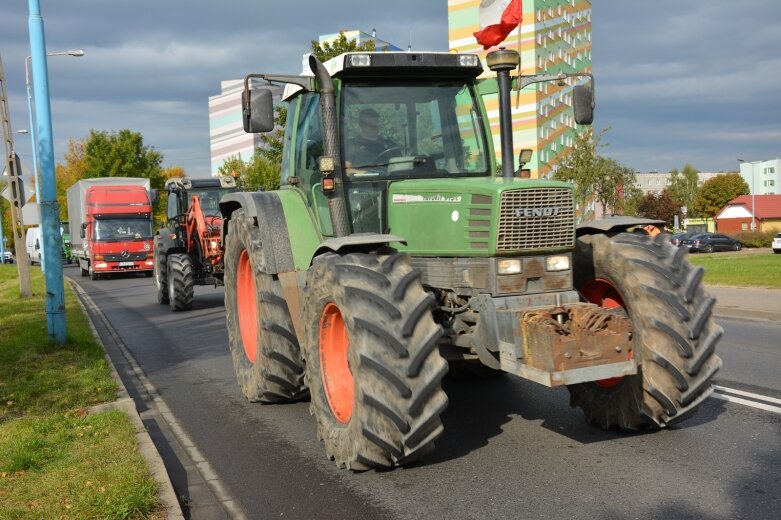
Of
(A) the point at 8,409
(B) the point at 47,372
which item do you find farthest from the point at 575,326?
(B) the point at 47,372

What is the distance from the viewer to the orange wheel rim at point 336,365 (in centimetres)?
578

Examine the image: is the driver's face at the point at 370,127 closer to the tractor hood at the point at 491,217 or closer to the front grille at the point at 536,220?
the tractor hood at the point at 491,217

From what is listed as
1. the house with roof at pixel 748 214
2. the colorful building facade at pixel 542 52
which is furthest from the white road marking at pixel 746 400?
the house with roof at pixel 748 214

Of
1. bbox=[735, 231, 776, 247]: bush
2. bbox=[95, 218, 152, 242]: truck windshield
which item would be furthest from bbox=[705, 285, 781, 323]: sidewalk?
bbox=[735, 231, 776, 247]: bush

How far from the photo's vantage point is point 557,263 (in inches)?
227

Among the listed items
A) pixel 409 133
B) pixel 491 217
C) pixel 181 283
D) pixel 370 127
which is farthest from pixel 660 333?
pixel 181 283

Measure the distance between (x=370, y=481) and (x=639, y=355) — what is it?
2026mm

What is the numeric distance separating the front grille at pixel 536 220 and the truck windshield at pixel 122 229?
28.7m

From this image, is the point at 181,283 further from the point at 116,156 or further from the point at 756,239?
the point at 756,239

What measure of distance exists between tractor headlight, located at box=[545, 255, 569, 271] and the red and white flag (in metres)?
2.18

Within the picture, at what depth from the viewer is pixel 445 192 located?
19.3 feet

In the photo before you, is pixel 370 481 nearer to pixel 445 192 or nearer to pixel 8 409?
pixel 445 192

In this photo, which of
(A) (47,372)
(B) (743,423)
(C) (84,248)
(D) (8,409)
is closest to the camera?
(B) (743,423)

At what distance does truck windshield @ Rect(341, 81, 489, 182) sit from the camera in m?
6.50
